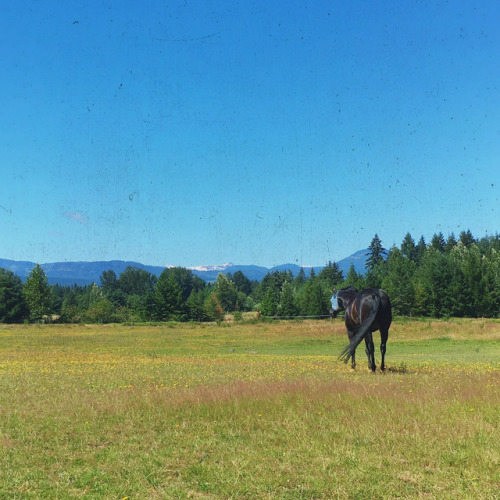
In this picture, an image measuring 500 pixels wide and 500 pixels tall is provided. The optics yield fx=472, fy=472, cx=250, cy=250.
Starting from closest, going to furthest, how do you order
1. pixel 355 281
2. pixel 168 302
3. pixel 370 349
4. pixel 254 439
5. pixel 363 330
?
pixel 254 439
pixel 363 330
pixel 370 349
pixel 355 281
pixel 168 302

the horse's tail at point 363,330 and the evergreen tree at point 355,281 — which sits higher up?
the evergreen tree at point 355,281

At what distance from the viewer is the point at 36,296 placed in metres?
99.4

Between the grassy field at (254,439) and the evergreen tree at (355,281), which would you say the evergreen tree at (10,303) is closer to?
the evergreen tree at (355,281)

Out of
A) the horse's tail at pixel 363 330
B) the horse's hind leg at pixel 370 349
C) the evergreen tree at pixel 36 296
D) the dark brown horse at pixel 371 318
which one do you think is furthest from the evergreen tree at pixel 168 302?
the horse's tail at pixel 363 330

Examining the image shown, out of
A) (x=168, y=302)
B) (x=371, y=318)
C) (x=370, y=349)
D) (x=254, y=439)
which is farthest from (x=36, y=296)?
(x=254, y=439)

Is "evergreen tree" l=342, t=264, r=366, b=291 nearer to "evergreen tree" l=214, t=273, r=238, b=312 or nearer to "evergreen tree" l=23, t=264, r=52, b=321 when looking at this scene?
"evergreen tree" l=214, t=273, r=238, b=312

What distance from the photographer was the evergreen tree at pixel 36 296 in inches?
3907

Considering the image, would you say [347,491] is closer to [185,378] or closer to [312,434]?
[312,434]

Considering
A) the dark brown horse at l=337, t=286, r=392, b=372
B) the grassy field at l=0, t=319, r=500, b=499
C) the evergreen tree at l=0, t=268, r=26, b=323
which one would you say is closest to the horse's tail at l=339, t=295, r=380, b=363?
the dark brown horse at l=337, t=286, r=392, b=372

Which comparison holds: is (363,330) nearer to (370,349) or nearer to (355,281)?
(370,349)

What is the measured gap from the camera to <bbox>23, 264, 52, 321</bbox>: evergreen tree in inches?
3907

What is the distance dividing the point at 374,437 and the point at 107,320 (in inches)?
3718

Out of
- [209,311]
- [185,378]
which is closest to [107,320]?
[209,311]

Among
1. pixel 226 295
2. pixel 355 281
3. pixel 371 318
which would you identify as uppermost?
pixel 355 281
